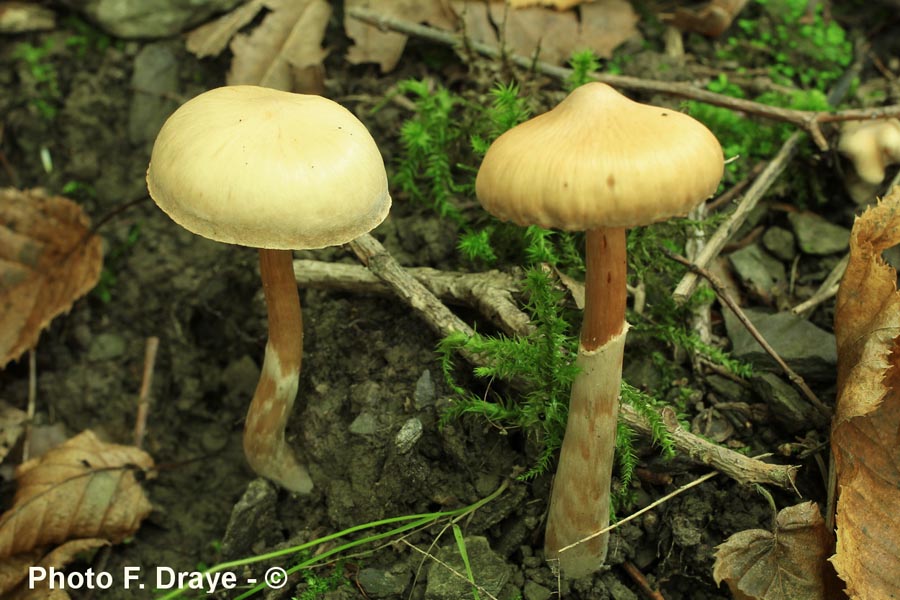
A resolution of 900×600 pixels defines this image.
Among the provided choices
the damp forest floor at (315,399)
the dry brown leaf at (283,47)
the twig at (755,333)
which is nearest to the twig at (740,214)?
the twig at (755,333)

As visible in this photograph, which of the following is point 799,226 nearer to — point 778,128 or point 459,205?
point 778,128

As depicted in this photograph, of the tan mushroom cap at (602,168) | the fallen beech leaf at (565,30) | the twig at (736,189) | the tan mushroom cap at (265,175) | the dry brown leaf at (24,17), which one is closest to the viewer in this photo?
the tan mushroom cap at (602,168)

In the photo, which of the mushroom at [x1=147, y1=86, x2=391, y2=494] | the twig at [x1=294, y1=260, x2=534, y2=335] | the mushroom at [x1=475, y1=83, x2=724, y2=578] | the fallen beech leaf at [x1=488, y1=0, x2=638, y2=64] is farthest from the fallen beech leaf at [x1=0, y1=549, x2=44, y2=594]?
the fallen beech leaf at [x1=488, y1=0, x2=638, y2=64]

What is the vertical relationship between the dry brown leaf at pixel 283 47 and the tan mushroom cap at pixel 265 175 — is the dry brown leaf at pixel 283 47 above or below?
below

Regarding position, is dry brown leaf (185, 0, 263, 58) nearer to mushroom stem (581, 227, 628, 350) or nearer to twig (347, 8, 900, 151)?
twig (347, 8, 900, 151)

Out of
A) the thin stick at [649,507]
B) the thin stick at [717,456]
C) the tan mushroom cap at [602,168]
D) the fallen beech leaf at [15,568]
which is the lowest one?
the fallen beech leaf at [15,568]

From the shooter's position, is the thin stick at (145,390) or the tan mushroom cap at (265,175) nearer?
the tan mushroom cap at (265,175)

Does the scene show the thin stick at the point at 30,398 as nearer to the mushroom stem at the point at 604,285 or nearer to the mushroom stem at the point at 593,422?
the mushroom stem at the point at 593,422
